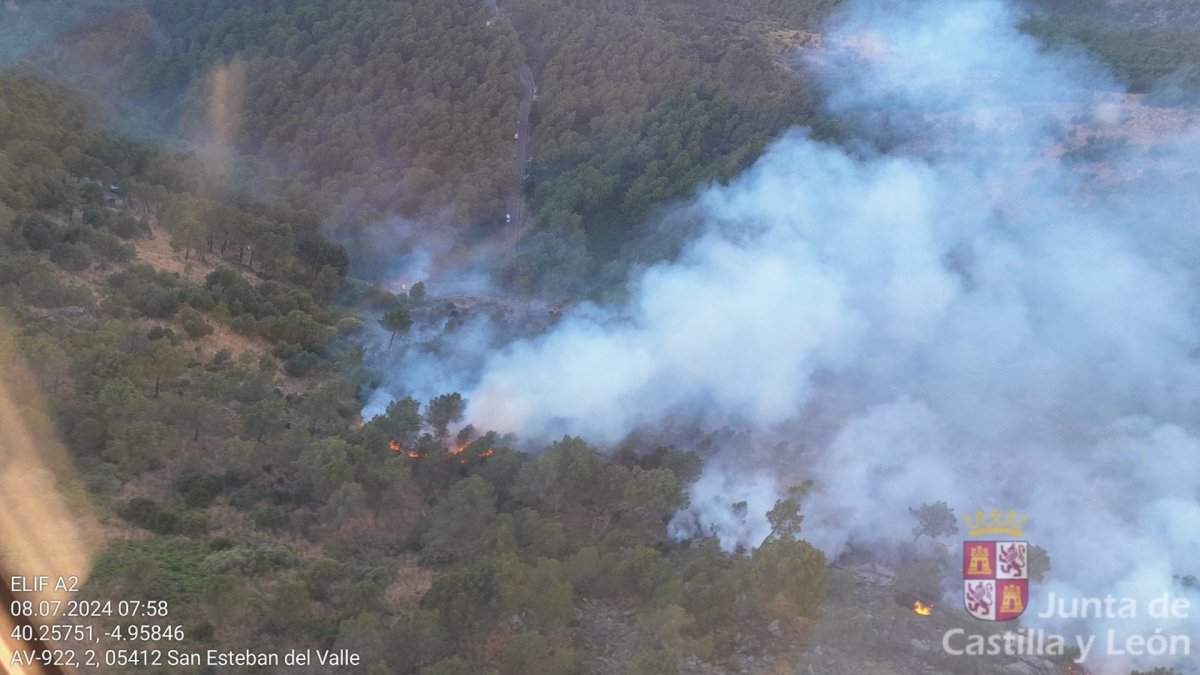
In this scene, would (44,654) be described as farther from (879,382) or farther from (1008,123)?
(1008,123)

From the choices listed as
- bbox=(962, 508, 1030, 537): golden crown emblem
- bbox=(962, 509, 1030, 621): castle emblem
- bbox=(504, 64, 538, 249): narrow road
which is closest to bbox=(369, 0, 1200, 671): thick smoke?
bbox=(962, 508, 1030, 537): golden crown emblem

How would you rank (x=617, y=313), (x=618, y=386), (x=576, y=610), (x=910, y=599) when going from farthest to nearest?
(x=617, y=313) < (x=618, y=386) < (x=910, y=599) < (x=576, y=610)

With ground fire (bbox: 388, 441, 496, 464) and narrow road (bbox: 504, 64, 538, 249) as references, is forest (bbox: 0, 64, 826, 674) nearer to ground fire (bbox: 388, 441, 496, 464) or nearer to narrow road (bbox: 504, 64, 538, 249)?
ground fire (bbox: 388, 441, 496, 464)

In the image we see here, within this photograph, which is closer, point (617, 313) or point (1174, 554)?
point (1174, 554)

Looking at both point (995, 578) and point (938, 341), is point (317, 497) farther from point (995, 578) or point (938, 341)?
point (938, 341)

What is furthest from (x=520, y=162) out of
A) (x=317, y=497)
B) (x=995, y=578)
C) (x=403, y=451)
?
(x=995, y=578)

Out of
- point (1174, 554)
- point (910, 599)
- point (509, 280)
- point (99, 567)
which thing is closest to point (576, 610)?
point (910, 599)

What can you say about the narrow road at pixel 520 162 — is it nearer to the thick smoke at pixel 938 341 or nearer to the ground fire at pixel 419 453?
the thick smoke at pixel 938 341
